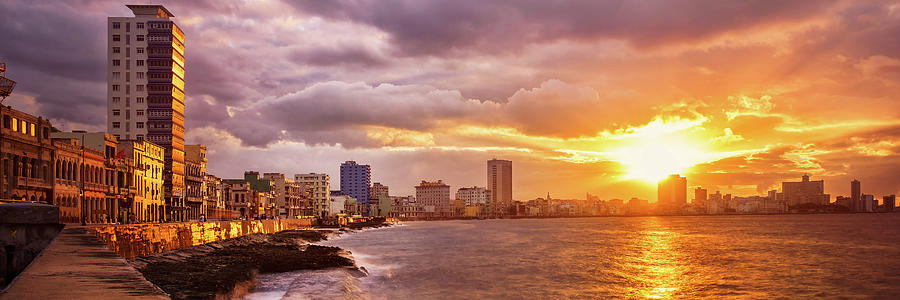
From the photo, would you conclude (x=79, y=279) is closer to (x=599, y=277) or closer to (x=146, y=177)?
(x=599, y=277)

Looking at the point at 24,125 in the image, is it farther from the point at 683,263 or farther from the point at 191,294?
the point at 683,263

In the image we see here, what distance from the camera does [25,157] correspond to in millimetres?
62594

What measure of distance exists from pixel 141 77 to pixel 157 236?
337 ft

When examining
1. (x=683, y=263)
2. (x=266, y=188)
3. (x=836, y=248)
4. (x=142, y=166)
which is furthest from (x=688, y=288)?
(x=266, y=188)

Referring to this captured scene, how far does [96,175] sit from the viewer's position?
8150cm

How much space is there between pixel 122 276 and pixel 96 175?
75.0 metres

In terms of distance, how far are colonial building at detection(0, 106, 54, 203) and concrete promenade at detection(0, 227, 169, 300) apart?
1780 inches

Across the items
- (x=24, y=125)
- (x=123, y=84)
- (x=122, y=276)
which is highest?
(x=123, y=84)

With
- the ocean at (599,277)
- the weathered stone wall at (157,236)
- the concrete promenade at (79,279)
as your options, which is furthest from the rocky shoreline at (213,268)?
the concrete promenade at (79,279)

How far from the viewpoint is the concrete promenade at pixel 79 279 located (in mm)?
13016

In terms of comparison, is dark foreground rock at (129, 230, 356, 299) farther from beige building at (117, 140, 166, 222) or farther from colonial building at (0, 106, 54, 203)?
beige building at (117, 140, 166, 222)

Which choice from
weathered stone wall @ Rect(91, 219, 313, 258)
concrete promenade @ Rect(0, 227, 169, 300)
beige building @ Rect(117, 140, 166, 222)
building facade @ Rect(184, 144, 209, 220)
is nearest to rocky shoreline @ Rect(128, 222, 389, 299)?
weathered stone wall @ Rect(91, 219, 313, 258)

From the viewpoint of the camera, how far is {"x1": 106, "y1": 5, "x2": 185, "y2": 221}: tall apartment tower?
13312 cm

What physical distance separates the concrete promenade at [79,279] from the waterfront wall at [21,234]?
0.54 m
